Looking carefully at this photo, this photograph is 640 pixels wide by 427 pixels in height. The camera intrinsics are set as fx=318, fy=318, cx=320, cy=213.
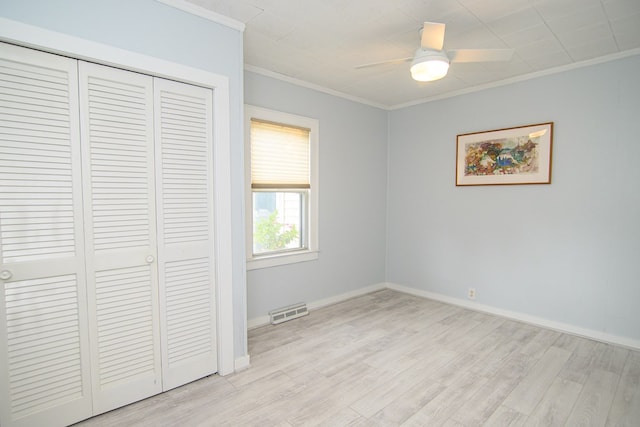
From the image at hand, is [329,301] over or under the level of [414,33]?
under

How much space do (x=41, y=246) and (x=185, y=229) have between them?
0.78 m

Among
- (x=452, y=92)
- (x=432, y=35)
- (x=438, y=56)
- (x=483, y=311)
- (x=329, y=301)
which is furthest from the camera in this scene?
(x=329, y=301)

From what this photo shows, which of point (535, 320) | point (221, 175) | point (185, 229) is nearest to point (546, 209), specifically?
point (535, 320)

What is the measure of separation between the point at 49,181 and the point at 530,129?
416 centimetres

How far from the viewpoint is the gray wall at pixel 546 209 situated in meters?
2.91

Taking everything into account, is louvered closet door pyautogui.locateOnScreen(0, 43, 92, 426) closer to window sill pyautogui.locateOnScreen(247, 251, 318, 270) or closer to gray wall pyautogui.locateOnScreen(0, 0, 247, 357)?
gray wall pyautogui.locateOnScreen(0, 0, 247, 357)

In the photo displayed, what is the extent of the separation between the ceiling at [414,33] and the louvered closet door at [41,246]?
112 cm

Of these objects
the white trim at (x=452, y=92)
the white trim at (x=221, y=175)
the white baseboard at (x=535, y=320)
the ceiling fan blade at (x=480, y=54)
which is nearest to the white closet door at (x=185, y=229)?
the white trim at (x=221, y=175)

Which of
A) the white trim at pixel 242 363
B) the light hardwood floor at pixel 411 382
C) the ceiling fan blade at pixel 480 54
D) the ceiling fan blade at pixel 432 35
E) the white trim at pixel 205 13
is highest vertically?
the white trim at pixel 205 13

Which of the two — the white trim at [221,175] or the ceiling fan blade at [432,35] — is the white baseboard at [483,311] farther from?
the ceiling fan blade at [432,35]

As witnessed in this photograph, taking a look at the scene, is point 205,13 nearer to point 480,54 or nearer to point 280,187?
point 280,187

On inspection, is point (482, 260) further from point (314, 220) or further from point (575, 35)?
point (575, 35)

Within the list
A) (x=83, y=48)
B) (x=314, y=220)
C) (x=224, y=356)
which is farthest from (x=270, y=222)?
(x=83, y=48)

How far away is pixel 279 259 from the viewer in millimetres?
3551
